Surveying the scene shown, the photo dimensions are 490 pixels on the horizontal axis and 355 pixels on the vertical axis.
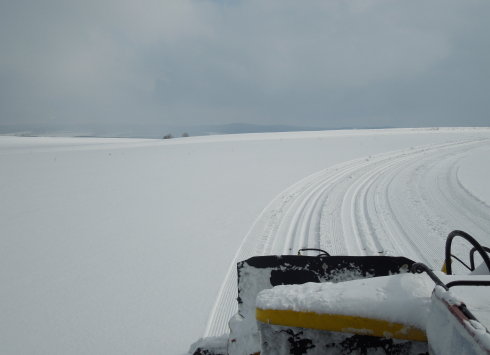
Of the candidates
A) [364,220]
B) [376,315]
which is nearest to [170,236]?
[364,220]

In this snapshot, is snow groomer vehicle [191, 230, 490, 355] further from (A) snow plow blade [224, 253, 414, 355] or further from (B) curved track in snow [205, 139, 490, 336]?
(B) curved track in snow [205, 139, 490, 336]

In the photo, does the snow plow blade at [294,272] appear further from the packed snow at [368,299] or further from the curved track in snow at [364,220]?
the curved track in snow at [364,220]

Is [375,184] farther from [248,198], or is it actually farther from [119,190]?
[119,190]

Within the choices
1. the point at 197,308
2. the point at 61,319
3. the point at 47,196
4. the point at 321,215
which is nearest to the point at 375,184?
the point at 321,215

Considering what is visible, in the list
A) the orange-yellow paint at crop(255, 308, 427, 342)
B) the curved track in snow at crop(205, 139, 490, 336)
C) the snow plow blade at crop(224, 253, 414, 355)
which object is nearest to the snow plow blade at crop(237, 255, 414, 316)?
the snow plow blade at crop(224, 253, 414, 355)

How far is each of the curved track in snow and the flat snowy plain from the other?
0.08 feet

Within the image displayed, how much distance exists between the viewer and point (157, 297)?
3088mm

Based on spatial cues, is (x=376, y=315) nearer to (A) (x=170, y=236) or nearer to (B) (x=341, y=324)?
(B) (x=341, y=324)

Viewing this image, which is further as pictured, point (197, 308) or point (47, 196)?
point (47, 196)

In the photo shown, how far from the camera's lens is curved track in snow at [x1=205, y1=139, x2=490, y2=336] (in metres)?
3.91

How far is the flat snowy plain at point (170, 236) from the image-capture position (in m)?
2.71

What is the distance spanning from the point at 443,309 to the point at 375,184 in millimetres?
7631

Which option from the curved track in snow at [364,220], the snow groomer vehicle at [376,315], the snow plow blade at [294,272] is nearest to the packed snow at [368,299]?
the snow groomer vehicle at [376,315]

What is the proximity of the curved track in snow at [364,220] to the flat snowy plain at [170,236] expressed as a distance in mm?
24
